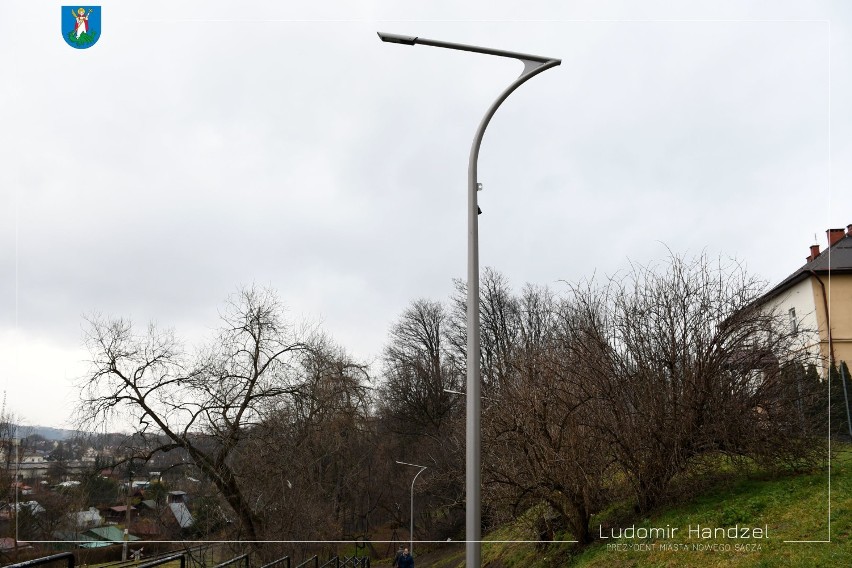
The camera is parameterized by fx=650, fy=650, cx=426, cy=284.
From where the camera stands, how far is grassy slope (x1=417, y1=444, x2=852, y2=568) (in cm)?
895

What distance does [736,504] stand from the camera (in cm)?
1183

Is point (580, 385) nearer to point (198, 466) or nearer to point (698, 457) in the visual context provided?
point (698, 457)

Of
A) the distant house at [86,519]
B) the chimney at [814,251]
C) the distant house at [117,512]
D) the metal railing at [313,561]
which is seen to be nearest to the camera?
the distant house at [117,512]

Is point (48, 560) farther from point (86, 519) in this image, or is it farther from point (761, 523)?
point (86, 519)

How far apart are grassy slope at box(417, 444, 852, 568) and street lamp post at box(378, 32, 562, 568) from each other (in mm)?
5494

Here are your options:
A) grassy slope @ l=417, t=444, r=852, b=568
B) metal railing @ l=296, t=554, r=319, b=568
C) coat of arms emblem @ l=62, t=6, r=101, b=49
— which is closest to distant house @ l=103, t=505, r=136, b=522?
metal railing @ l=296, t=554, r=319, b=568

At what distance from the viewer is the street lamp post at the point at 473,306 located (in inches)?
215

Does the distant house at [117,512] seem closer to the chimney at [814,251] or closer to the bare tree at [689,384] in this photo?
the bare tree at [689,384]

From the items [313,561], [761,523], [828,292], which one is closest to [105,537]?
[313,561]

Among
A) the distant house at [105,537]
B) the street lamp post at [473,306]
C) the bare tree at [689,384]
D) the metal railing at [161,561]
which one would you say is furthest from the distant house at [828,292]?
the distant house at [105,537]

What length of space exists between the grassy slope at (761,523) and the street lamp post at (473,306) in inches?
216

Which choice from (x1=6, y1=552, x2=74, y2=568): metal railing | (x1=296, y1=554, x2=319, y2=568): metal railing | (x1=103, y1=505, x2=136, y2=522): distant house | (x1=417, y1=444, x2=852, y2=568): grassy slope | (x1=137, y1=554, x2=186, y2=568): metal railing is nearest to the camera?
(x1=6, y1=552, x2=74, y2=568): metal railing

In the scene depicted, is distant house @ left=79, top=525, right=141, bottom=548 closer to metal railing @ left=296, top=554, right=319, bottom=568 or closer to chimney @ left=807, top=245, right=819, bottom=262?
metal railing @ left=296, top=554, right=319, bottom=568

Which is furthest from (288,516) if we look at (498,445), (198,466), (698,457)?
(698,457)
